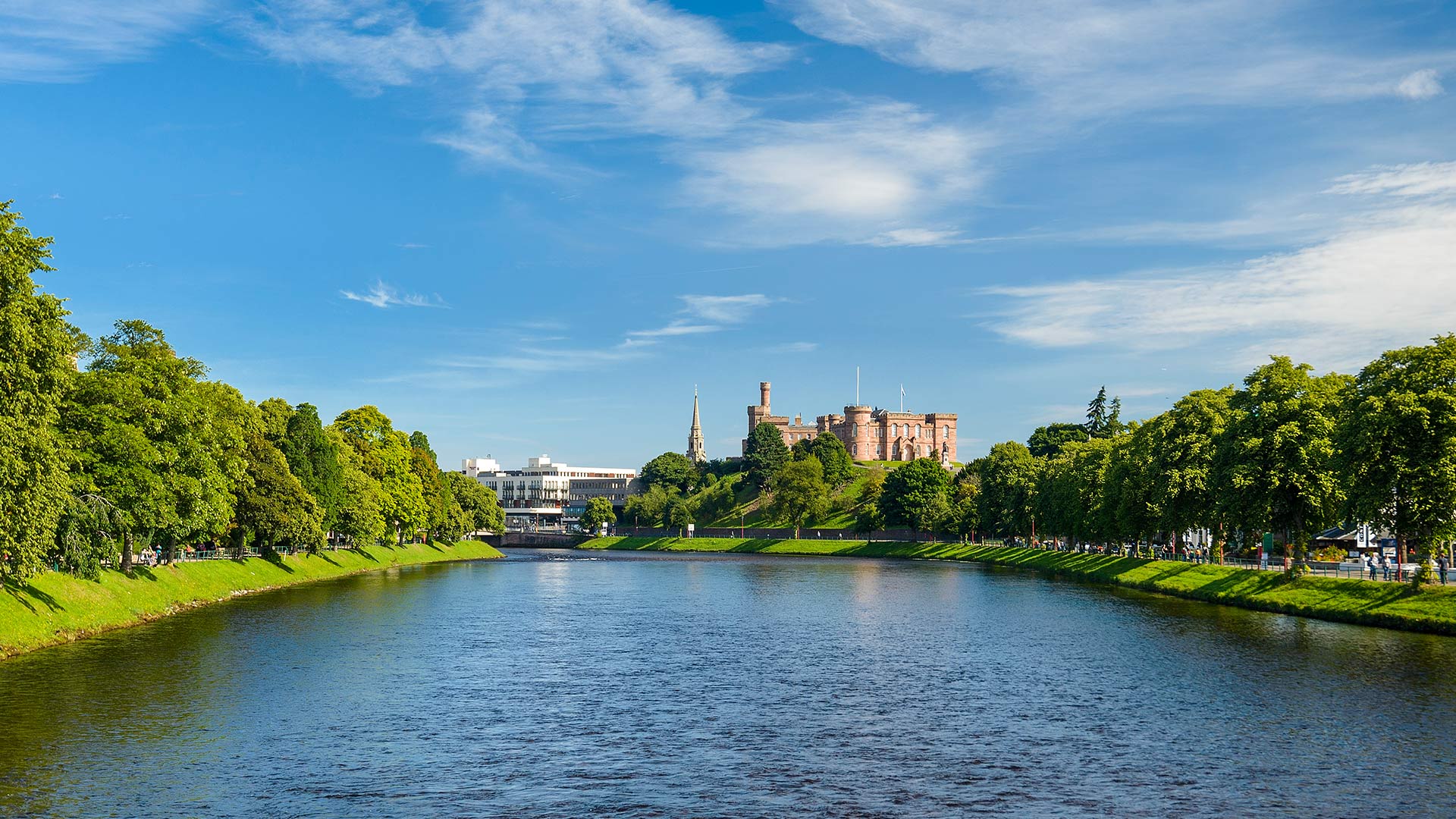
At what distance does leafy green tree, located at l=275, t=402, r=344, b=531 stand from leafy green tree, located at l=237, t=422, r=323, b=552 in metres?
10.5

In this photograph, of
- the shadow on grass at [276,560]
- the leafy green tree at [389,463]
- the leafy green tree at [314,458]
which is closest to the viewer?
the shadow on grass at [276,560]

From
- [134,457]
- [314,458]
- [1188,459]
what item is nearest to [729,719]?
[134,457]

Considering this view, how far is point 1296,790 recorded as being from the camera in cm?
3206

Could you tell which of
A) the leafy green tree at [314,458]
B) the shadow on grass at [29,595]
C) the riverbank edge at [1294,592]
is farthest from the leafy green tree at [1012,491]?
the shadow on grass at [29,595]

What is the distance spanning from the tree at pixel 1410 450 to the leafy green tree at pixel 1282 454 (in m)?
8.82

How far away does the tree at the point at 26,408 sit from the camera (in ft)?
159

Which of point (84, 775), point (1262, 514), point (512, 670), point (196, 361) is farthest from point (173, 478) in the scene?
point (1262, 514)

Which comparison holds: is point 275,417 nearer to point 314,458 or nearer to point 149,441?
point 314,458

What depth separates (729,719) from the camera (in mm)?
42438

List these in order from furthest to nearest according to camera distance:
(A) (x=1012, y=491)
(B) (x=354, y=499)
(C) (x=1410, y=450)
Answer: (A) (x=1012, y=491)
(B) (x=354, y=499)
(C) (x=1410, y=450)

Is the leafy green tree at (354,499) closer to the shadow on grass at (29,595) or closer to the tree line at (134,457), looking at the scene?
the tree line at (134,457)

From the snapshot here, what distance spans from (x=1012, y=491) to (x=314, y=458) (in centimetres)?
10372

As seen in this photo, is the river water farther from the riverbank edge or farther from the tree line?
the tree line

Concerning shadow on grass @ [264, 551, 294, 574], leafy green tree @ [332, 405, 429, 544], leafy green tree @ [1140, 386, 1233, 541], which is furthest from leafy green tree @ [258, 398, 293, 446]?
leafy green tree @ [1140, 386, 1233, 541]
